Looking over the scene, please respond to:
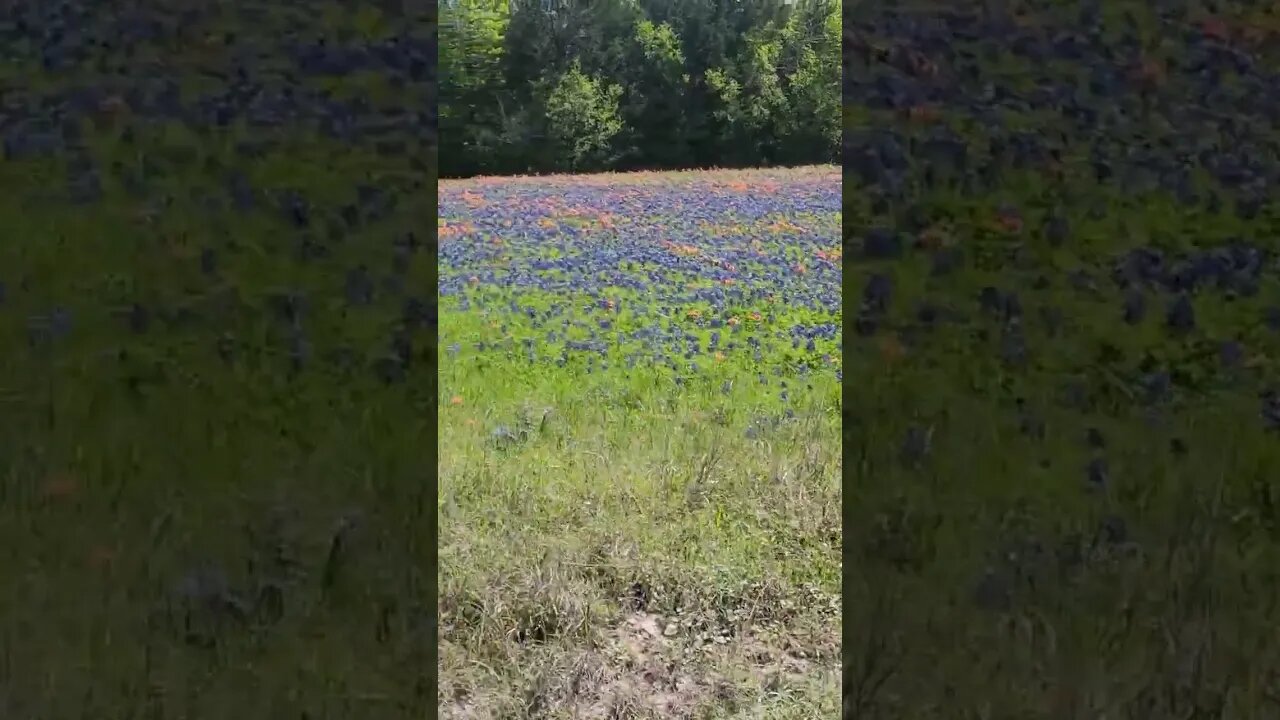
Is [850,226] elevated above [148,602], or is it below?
above

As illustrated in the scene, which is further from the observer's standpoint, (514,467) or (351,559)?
(514,467)

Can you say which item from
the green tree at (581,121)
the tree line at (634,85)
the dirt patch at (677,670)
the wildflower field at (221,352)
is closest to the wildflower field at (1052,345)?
the wildflower field at (221,352)

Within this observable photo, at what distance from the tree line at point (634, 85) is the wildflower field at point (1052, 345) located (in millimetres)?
12008

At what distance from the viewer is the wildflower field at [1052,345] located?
1579 millimetres

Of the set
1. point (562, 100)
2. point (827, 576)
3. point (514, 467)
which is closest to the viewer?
point (827, 576)

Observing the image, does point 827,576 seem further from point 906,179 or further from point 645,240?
point 645,240

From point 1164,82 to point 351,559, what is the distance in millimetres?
1271

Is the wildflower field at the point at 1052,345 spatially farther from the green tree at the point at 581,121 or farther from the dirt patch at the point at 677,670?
the green tree at the point at 581,121

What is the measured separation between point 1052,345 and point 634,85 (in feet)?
51.7

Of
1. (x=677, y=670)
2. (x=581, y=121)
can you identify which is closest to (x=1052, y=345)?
(x=677, y=670)

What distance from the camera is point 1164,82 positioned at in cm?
159

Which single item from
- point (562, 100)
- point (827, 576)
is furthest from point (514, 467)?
point (562, 100)

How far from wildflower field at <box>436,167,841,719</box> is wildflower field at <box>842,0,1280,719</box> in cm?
95

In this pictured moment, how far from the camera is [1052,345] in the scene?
5.25 feet
